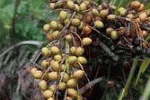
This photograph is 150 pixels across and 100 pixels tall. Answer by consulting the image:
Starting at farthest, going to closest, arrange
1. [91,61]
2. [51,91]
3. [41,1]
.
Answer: [41,1]
[91,61]
[51,91]

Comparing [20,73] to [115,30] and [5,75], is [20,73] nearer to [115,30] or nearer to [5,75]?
[5,75]

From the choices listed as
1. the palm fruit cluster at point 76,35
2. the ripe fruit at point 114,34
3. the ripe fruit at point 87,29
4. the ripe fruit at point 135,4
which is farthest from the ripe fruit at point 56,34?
the ripe fruit at point 135,4

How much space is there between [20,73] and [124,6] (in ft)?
1.90

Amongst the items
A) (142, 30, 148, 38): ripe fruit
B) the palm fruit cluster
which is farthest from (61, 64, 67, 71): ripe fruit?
(142, 30, 148, 38): ripe fruit

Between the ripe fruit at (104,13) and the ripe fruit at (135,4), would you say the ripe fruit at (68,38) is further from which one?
the ripe fruit at (135,4)

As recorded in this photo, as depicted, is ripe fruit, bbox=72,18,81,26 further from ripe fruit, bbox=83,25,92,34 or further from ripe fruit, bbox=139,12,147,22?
ripe fruit, bbox=139,12,147,22

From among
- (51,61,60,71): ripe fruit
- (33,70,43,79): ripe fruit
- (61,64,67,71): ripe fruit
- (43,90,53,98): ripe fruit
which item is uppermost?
(51,61,60,71): ripe fruit

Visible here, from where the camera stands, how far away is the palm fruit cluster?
67cm

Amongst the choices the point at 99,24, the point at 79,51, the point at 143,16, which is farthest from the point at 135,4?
the point at 79,51

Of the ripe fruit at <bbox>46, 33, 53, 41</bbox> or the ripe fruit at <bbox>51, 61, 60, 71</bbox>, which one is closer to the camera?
the ripe fruit at <bbox>51, 61, 60, 71</bbox>

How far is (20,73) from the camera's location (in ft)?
2.81

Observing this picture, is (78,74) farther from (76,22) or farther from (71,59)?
(76,22)

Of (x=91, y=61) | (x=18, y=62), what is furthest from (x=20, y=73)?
(x=91, y=61)

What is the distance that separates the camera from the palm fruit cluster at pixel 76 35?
666 mm
